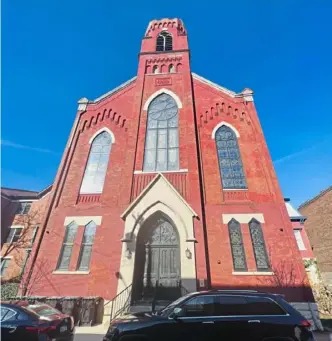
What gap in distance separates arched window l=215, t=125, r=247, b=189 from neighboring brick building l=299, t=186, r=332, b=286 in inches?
665

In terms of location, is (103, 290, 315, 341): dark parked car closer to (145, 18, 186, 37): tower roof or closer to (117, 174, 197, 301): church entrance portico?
(117, 174, 197, 301): church entrance portico

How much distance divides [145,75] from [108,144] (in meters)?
6.67

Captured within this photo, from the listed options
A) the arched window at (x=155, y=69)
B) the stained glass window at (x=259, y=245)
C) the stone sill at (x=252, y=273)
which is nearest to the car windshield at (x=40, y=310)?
the stone sill at (x=252, y=273)

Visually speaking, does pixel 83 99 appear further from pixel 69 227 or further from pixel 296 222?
pixel 296 222

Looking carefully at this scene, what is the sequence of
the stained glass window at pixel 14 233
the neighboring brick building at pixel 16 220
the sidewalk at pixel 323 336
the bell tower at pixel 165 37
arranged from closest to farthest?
the sidewalk at pixel 323 336, the bell tower at pixel 165 37, the neighboring brick building at pixel 16 220, the stained glass window at pixel 14 233

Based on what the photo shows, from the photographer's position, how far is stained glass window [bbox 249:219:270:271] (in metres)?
10.9

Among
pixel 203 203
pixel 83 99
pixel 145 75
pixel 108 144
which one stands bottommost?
pixel 203 203

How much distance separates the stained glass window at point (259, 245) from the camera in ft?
35.6

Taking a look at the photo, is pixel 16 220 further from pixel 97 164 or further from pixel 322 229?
pixel 322 229

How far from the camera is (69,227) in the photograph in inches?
493

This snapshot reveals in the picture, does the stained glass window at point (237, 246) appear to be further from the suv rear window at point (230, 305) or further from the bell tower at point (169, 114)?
the suv rear window at point (230, 305)

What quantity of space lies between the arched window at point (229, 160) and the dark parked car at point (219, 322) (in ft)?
28.4

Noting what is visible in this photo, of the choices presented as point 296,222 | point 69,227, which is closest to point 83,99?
point 69,227

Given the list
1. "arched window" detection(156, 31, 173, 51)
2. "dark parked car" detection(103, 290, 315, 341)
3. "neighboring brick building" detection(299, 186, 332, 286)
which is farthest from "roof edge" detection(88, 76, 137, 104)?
"neighboring brick building" detection(299, 186, 332, 286)
